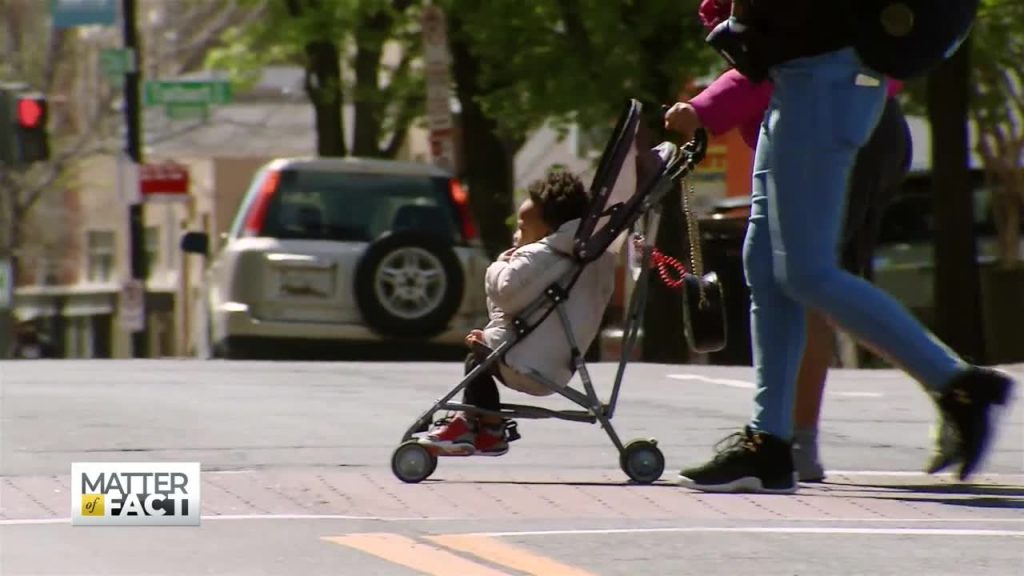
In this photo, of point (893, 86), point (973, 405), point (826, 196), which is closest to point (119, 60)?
point (893, 86)

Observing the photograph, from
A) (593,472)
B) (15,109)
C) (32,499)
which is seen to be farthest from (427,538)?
(15,109)

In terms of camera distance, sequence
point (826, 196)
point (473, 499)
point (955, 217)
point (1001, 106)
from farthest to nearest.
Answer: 1. point (1001, 106)
2. point (955, 217)
3. point (473, 499)
4. point (826, 196)

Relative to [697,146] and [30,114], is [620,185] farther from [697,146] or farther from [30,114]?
[30,114]

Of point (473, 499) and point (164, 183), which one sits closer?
point (473, 499)

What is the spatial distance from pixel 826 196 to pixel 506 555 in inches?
62.7

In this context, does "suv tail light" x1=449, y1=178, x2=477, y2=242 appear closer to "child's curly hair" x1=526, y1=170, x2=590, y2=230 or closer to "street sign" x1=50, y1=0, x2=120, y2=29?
"child's curly hair" x1=526, y1=170, x2=590, y2=230

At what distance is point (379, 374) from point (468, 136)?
13496 mm

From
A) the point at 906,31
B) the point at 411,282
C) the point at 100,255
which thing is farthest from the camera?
the point at 100,255

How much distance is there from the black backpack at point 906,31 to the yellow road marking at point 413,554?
1.88 meters

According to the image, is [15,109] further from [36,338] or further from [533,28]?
[36,338]

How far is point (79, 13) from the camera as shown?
1179 inches

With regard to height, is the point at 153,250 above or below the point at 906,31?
below

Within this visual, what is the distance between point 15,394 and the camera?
1152 centimetres

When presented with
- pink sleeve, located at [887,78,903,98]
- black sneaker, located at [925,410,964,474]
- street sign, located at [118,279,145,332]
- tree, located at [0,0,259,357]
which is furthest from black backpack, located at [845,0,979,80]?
tree, located at [0,0,259,357]
